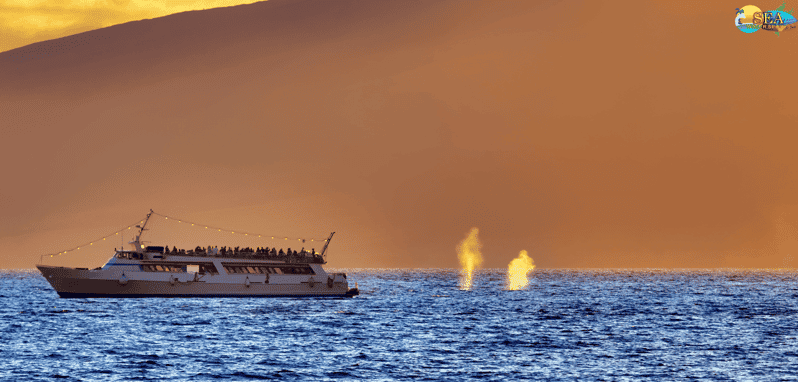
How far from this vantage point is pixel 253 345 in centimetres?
6419

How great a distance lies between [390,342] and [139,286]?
4802cm

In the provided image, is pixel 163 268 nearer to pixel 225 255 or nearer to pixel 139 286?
pixel 139 286

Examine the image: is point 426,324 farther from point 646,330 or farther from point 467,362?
point 467,362

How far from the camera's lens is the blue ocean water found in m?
51.4

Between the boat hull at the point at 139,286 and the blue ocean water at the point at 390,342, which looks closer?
the blue ocean water at the point at 390,342

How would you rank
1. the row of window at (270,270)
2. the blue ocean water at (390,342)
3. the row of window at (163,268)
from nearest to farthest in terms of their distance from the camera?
the blue ocean water at (390,342), the row of window at (163,268), the row of window at (270,270)

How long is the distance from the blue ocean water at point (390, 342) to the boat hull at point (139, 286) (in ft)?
5.59

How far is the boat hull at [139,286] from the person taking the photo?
103 meters

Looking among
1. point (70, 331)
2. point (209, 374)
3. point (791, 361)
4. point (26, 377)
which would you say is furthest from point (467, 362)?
point (70, 331)

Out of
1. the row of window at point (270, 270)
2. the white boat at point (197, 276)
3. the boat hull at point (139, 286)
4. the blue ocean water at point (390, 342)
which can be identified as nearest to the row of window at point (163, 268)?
the white boat at point (197, 276)

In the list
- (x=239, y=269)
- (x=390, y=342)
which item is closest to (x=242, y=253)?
(x=239, y=269)

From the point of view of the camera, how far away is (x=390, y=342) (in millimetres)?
66875

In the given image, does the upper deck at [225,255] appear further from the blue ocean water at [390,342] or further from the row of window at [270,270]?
the blue ocean water at [390,342]

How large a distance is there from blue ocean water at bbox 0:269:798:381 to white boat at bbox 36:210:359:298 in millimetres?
2150
